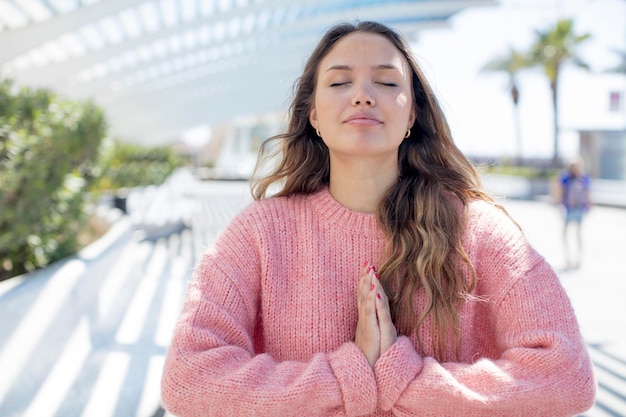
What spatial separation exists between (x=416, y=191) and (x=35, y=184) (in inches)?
148

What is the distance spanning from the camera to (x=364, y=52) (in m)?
1.87

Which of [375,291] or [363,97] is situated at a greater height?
[363,97]

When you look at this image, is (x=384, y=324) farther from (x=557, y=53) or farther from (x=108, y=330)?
(x=557, y=53)

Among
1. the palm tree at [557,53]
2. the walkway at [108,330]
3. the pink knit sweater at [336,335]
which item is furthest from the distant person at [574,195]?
the palm tree at [557,53]

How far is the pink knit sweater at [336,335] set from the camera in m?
1.60

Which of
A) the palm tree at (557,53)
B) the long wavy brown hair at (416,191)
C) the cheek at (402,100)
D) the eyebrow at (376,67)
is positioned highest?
the palm tree at (557,53)

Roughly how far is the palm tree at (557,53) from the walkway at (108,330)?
59.1 ft

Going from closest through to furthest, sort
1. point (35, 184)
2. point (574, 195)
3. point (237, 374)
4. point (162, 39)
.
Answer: point (237, 374), point (35, 184), point (574, 195), point (162, 39)

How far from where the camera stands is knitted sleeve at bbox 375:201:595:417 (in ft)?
5.24

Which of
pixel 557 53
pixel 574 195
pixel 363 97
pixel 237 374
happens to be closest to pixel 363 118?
pixel 363 97

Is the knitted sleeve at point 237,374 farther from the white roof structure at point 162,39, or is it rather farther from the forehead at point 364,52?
the white roof structure at point 162,39

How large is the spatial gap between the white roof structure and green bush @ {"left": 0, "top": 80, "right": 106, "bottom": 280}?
2.35m

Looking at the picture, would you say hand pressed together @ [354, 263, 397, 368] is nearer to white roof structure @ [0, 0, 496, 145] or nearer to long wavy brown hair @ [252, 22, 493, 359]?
long wavy brown hair @ [252, 22, 493, 359]

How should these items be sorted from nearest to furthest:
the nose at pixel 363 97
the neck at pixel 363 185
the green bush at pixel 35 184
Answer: the nose at pixel 363 97, the neck at pixel 363 185, the green bush at pixel 35 184
